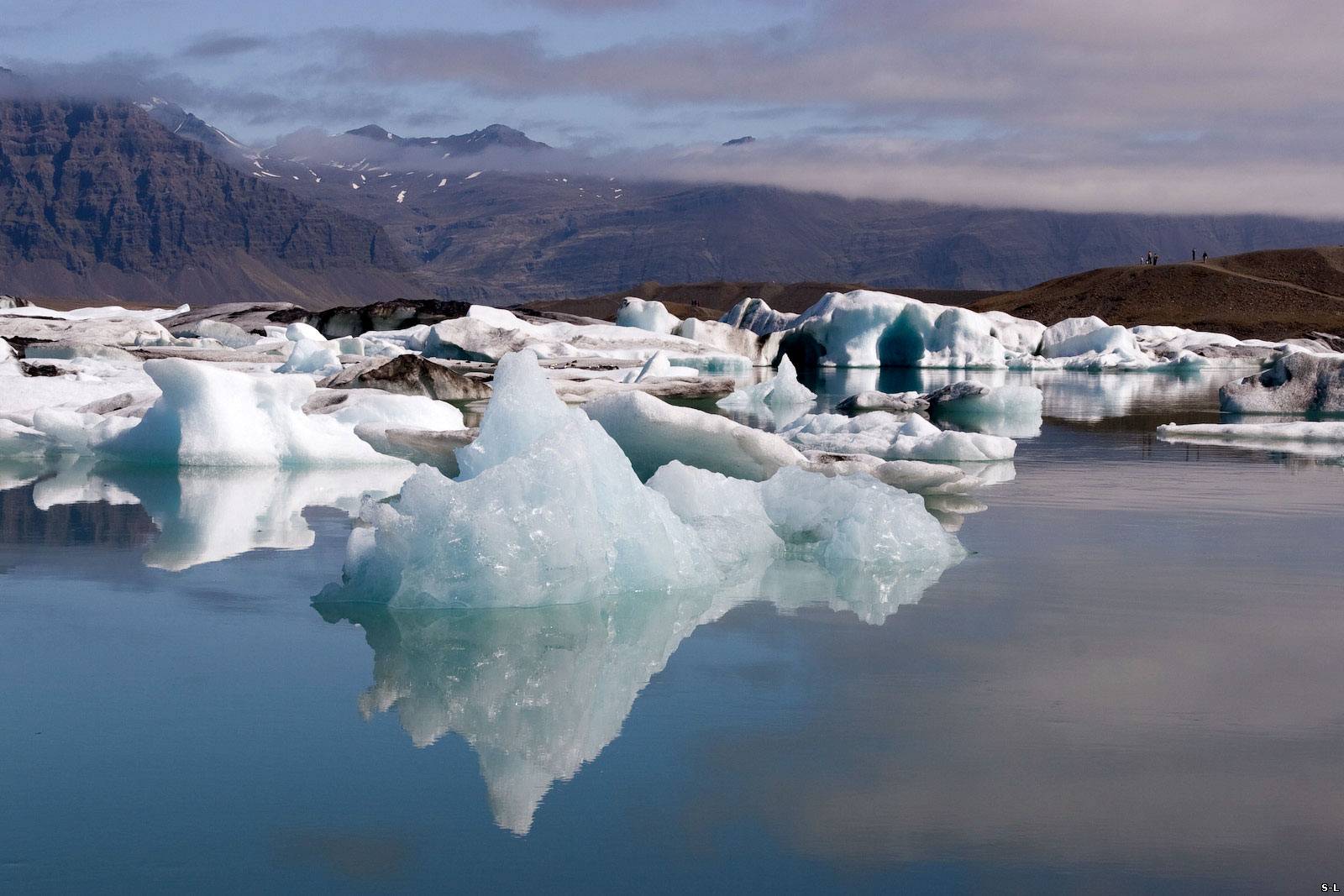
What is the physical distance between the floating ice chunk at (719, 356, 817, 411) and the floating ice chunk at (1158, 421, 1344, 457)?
5535mm

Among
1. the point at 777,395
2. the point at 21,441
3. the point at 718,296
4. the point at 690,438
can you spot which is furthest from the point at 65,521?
the point at 718,296

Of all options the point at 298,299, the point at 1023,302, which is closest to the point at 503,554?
the point at 1023,302

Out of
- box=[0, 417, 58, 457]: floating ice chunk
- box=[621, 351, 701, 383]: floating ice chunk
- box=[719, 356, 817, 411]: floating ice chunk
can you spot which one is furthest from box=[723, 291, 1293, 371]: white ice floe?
box=[0, 417, 58, 457]: floating ice chunk

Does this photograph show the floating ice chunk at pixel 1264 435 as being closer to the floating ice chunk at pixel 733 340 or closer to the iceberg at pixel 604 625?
the iceberg at pixel 604 625

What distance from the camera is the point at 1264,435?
14477 millimetres

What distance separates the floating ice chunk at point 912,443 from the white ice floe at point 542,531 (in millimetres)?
4313

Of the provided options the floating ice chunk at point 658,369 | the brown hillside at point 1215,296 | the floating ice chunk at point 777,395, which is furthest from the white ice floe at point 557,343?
the brown hillside at point 1215,296

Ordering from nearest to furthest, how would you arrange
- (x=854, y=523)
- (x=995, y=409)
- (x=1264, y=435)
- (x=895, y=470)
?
Answer: (x=854, y=523), (x=895, y=470), (x=1264, y=435), (x=995, y=409)

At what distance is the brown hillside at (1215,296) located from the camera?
234 feet

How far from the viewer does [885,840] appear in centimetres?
308

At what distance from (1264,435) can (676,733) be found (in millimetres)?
12257

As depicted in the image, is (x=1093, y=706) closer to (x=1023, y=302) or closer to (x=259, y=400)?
(x=259, y=400)

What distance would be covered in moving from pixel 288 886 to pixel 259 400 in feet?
26.6

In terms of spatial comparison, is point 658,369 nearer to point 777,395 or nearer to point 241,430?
point 777,395
